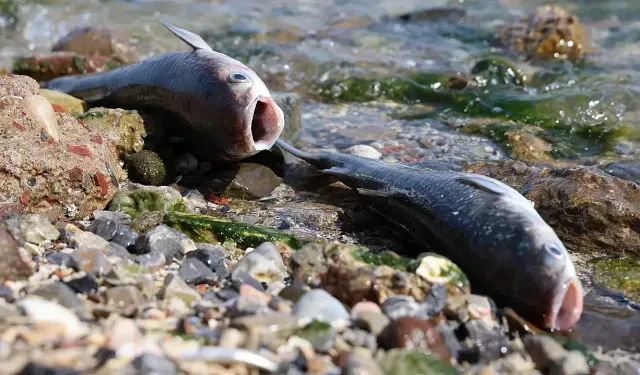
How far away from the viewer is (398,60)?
11.1 meters

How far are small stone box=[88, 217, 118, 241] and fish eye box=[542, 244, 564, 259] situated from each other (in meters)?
2.69

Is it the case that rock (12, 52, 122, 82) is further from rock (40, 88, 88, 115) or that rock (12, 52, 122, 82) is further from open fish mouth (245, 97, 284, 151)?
open fish mouth (245, 97, 284, 151)

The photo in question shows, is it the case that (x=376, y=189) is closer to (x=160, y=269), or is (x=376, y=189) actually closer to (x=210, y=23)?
(x=160, y=269)

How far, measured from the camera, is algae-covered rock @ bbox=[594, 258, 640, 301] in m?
4.40

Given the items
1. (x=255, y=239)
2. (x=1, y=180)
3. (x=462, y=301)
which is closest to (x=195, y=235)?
(x=255, y=239)

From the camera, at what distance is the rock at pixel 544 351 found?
3.30 meters

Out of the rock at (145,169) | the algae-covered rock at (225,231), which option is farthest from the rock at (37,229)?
the rock at (145,169)

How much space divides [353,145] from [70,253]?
12.5 ft

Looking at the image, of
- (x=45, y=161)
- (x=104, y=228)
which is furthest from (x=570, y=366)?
(x=45, y=161)

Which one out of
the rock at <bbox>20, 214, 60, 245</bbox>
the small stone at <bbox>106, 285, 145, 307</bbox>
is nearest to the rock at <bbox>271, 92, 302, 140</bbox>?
the rock at <bbox>20, 214, 60, 245</bbox>

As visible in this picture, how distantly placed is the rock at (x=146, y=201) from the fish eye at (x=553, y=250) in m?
2.67

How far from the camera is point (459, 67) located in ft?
35.0

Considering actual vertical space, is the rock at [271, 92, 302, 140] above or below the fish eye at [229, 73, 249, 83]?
below

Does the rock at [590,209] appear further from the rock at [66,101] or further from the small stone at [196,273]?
the rock at [66,101]
